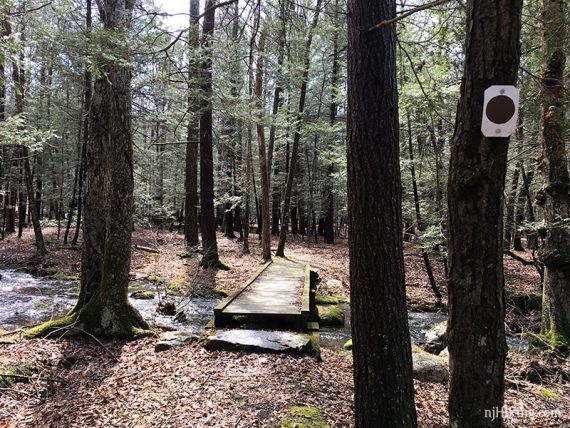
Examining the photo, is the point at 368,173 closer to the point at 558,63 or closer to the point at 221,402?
the point at 221,402

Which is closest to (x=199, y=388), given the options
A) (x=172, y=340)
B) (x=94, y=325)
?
(x=172, y=340)

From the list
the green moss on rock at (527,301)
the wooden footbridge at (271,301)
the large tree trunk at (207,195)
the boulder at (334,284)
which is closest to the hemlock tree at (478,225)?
the wooden footbridge at (271,301)

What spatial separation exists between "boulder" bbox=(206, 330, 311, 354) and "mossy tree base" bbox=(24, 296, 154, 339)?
4.35 feet

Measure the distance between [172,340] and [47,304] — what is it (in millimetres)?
4699

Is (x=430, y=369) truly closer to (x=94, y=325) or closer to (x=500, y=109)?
(x=500, y=109)

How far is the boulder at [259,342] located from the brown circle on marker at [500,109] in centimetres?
464

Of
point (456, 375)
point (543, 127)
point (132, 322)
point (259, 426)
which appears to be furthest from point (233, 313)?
point (543, 127)

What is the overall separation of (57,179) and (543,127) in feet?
72.5

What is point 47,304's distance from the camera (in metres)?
9.06

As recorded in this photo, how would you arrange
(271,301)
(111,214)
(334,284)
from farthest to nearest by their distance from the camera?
(334,284)
(271,301)
(111,214)

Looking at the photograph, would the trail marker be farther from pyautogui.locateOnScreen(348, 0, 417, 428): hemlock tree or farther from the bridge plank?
the bridge plank

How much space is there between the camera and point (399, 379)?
114 inches

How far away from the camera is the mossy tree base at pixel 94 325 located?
6012mm

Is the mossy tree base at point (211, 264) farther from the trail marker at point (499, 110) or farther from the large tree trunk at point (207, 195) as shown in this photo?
the trail marker at point (499, 110)
